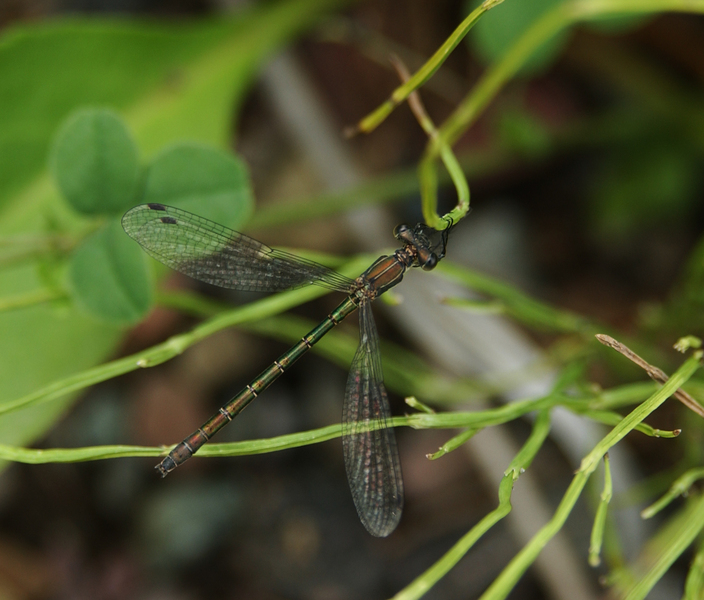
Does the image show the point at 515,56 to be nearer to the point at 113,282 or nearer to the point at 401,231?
the point at 401,231

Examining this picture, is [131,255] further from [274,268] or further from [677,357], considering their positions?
[677,357]

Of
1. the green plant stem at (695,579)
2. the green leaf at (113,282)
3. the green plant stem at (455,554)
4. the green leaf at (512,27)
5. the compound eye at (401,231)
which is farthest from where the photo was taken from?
the green leaf at (512,27)

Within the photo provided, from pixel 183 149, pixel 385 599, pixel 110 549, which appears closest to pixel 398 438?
pixel 385 599

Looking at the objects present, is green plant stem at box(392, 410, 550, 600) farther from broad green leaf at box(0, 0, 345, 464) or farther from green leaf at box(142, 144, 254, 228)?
broad green leaf at box(0, 0, 345, 464)

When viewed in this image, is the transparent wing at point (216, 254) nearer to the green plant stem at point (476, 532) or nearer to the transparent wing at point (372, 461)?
the transparent wing at point (372, 461)

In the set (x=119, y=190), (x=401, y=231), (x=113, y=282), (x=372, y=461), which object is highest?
(x=119, y=190)

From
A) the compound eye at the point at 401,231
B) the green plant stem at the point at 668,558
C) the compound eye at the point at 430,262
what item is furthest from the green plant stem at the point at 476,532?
the compound eye at the point at 401,231

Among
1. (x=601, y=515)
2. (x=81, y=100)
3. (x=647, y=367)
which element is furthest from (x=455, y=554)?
(x=81, y=100)
